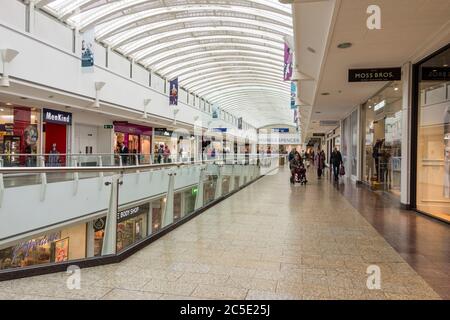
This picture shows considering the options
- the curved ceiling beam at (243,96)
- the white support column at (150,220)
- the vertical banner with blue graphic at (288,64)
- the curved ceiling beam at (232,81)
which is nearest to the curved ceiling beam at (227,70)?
the curved ceiling beam at (232,81)

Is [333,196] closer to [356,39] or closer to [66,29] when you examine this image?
[356,39]

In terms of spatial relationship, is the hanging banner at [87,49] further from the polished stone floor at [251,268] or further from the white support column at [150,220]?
the polished stone floor at [251,268]

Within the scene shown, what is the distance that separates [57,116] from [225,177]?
34.6 ft

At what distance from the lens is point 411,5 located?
4.72 m

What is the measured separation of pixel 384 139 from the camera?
10.5 meters

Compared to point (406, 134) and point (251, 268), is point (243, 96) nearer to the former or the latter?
point (406, 134)

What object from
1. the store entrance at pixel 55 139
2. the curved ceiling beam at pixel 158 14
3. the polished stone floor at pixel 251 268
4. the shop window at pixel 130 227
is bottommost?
the polished stone floor at pixel 251 268

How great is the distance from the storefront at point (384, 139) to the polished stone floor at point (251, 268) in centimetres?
403

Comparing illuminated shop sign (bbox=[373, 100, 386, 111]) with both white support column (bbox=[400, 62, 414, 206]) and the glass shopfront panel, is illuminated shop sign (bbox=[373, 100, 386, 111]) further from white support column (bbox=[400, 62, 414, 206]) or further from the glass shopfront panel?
the glass shopfront panel

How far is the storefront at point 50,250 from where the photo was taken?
42.2ft

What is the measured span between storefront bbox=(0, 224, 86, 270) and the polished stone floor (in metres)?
9.70

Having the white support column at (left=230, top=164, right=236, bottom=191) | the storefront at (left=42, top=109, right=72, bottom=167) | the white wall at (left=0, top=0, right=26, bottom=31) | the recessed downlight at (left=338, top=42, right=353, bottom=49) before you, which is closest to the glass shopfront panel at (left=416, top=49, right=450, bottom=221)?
the recessed downlight at (left=338, top=42, right=353, bottom=49)

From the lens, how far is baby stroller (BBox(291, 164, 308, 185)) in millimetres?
13984
